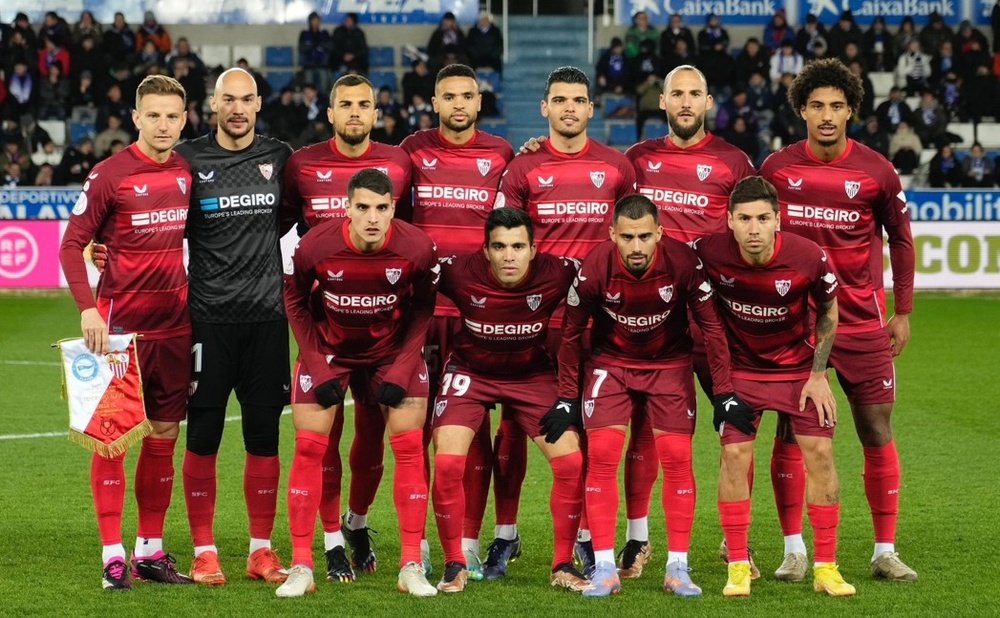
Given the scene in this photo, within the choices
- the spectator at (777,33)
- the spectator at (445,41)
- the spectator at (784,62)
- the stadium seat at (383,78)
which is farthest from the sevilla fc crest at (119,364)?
the spectator at (777,33)

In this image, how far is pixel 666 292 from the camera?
6.61 m

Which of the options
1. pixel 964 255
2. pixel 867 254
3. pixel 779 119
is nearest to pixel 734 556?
pixel 867 254

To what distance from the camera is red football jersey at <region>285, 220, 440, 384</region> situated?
6652mm

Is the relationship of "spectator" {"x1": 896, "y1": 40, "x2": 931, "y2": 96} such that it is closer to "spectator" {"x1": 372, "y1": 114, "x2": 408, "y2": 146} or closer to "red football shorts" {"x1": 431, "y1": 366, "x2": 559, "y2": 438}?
"spectator" {"x1": 372, "y1": 114, "x2": 408, "y2": 146}

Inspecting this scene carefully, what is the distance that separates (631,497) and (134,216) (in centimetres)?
263

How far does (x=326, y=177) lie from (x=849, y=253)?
243 centimetres

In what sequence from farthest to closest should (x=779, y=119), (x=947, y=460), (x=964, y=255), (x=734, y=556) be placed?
(x=779, y=119) → (x=964, y=255) → (x=947, y=460) → (x=734, y=556)

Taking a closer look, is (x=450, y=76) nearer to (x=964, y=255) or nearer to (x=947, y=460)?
(x=947, y=460)

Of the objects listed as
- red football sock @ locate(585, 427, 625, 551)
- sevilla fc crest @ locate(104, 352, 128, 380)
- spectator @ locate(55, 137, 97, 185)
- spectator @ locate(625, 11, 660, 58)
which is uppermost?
spectator @ locate(625, 11, 660, 58)

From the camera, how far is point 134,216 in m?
6.71

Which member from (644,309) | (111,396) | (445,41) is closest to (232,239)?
(111,396)

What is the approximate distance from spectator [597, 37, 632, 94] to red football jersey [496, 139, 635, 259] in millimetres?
15566

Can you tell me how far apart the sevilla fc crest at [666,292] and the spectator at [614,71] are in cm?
1627

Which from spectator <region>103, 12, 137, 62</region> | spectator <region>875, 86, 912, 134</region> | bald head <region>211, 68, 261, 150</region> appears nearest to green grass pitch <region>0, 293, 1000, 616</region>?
bald head <region>211, 68, 261, 150</region>
